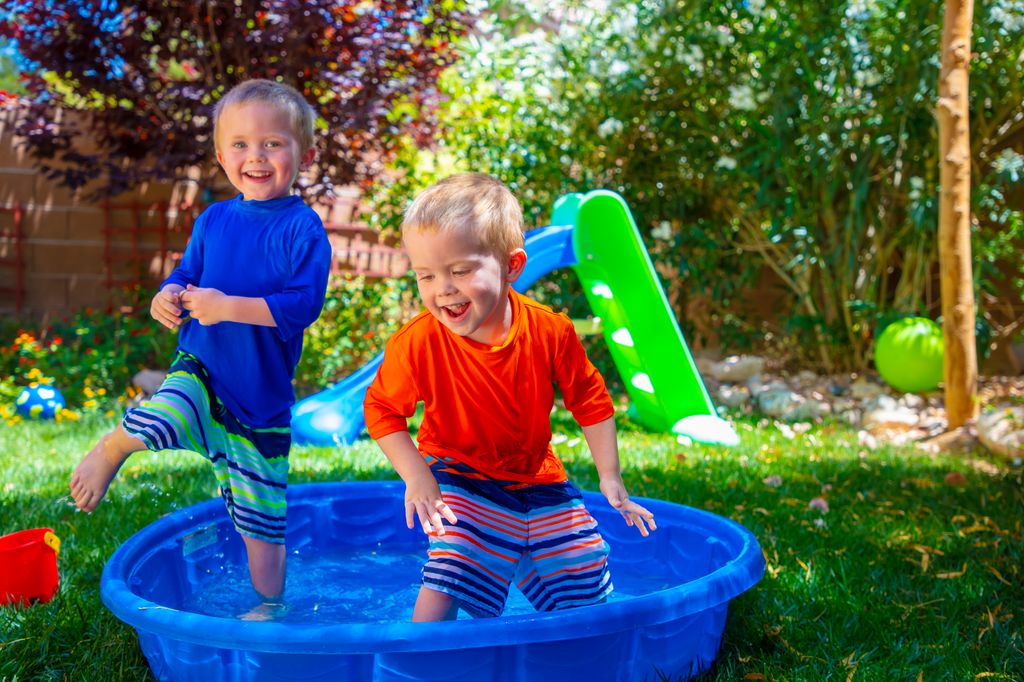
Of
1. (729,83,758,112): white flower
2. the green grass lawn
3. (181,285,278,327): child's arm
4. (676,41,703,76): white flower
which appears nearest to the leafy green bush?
the green grass lawn

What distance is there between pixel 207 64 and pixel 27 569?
4.19 m

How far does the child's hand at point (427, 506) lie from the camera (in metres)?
1.77

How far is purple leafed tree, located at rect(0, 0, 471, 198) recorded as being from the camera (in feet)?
18.2

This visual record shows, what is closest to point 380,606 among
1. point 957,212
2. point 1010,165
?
point 957,212

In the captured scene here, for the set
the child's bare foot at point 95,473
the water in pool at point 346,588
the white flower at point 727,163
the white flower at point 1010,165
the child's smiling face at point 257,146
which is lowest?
the water in pool at point 346,588

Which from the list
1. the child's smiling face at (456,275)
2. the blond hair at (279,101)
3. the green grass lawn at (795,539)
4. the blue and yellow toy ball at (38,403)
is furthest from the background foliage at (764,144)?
the child's smiling face at (456,275)

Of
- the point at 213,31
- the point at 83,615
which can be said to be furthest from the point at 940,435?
the point at 213,31

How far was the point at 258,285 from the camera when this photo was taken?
2264mm

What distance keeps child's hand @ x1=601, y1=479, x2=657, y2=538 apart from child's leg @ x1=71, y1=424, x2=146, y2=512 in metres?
0.96

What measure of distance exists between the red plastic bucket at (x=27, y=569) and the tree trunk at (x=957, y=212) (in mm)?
3917

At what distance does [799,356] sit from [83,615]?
5195 mm

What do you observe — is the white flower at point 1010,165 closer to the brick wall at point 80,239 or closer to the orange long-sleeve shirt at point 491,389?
the brick wall at point 80,239

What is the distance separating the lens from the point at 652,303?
15.5 feet

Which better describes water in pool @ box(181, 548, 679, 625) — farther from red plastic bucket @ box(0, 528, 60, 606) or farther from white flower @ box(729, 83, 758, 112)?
white flower @ box(729, 83, 758, 112)
